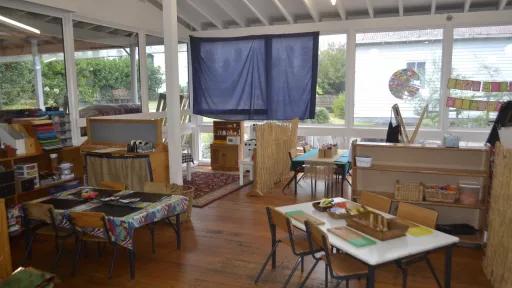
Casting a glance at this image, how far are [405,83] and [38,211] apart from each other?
248 inches

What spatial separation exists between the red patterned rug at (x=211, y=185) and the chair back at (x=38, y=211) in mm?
2466

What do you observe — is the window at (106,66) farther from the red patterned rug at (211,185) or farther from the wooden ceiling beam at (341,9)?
the wooden ceiling beam at (341,9)

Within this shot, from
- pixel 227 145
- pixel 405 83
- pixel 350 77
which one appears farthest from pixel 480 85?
pixel 227 145

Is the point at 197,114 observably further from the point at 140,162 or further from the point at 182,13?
the point at 140,162

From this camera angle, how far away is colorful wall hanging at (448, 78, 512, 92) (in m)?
6.59

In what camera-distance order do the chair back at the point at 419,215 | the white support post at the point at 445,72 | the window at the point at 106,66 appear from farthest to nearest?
1. the white support post at the point at 445,72
2. the window at the point at 106,66
3. the chair back at the point at 419,215

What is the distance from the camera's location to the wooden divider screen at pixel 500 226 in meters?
3.18

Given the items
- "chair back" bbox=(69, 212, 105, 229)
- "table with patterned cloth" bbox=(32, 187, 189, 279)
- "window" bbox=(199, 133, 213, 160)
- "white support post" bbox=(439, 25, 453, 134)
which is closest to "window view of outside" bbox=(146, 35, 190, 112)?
"window" bbox=(199, 133, 213, 160)

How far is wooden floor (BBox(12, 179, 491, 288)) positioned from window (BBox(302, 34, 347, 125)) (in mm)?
3566

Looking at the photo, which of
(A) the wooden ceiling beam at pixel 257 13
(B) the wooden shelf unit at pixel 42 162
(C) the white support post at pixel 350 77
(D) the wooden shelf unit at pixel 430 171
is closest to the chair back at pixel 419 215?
(D) the wooden shelf unit at pixel 430 171

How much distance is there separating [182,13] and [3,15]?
3678 millimetres

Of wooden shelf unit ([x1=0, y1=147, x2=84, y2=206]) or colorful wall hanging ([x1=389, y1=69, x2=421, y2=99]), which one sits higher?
colorful wall hanging ([x1=389, y1=69, x2=421, y2=99])

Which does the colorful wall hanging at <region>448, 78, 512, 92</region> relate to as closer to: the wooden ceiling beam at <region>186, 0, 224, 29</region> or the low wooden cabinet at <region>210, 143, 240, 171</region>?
the low wooden cabinet at <region>210, 143, 240, 171</region>

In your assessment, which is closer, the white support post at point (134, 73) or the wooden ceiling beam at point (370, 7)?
the wooden ceiling beam at point (370, 7)
